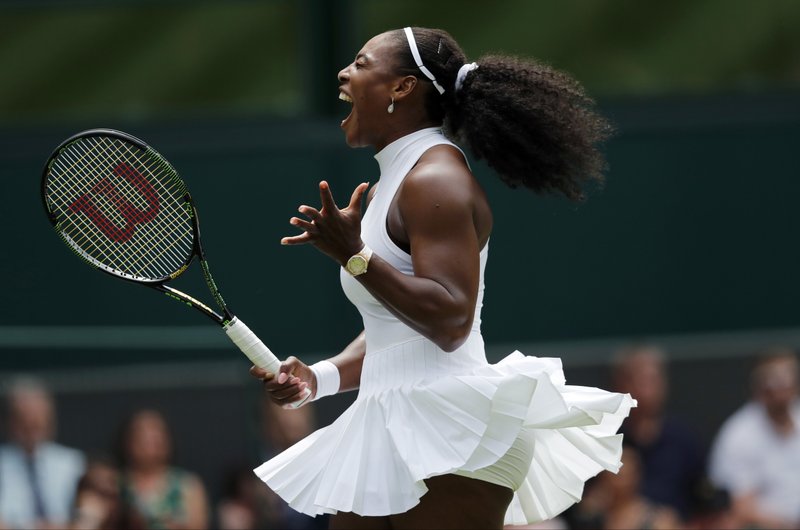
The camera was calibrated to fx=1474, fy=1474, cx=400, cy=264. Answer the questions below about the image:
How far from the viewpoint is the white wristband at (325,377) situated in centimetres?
363

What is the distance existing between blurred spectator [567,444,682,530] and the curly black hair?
2996 mm

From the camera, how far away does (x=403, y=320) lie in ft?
10.5

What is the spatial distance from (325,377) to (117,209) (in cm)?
72

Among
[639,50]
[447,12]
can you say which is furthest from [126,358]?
[639,50]

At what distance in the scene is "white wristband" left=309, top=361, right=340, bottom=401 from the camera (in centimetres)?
363

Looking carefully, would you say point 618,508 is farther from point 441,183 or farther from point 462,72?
point 441,183

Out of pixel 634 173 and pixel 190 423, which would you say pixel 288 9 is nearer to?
pixel 634 173

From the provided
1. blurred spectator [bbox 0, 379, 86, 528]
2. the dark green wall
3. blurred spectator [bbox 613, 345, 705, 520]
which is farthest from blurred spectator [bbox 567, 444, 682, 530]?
blurred spectator [bbox 0, 379, 86, 528]

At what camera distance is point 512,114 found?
3.47 m

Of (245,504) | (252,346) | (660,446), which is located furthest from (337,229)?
(660,446)

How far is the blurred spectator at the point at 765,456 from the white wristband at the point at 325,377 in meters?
3.27

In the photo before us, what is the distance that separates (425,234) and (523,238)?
15.7 ft

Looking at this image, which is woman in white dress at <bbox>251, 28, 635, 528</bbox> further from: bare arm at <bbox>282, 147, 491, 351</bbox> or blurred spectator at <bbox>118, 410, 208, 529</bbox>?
blurred spectator at <bbox>118, 410, 208, 529</bbox>

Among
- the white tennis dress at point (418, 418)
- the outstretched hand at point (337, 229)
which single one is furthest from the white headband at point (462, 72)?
the outstretched hand at point (337, 229)
